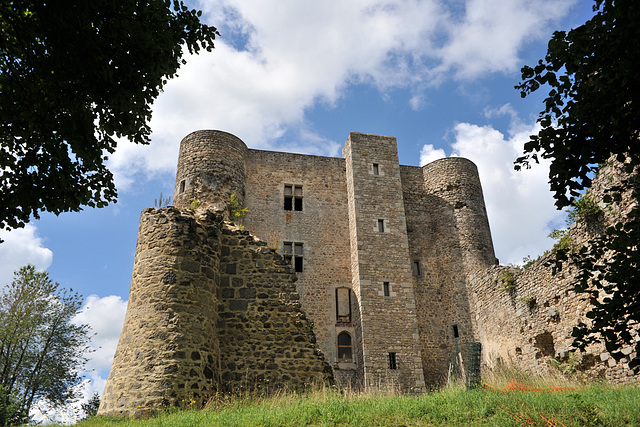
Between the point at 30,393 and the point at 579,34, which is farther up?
the point at 579,34

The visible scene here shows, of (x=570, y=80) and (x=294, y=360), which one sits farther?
(x=294, y=360)

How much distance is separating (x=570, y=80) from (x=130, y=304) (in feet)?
24.6

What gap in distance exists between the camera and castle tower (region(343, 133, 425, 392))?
18969mm

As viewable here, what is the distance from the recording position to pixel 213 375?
8.35 meters

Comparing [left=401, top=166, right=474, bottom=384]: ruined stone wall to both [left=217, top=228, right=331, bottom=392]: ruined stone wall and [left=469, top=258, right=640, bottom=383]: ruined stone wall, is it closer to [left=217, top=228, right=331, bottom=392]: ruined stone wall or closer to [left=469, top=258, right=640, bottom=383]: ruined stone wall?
[left=469, top=258, right=640, bottom=383]: ruined stone wall

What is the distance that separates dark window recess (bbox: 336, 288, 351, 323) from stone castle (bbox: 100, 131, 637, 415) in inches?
1.8

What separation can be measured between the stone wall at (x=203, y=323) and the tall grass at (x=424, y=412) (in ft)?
1.88

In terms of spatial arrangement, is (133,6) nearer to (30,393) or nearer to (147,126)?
(147,126)

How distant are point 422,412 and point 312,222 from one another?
1556 centimetres

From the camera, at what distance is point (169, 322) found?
8125mm

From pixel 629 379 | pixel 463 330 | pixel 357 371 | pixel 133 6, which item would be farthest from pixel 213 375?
pixel 463 330

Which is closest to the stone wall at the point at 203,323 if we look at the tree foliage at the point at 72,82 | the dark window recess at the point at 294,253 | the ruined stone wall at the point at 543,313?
the tree foliage at the point at 72,82

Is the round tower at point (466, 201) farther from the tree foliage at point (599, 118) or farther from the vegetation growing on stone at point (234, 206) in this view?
the tree foliage at point (599, 118)

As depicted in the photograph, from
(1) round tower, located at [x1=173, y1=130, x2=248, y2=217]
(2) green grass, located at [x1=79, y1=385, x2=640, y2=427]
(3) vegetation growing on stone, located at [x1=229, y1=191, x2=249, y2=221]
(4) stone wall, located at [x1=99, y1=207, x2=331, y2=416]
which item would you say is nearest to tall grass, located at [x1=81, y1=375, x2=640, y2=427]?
(2) green grass, located at [x1=79, y1=385, x2=640, y2=427]
